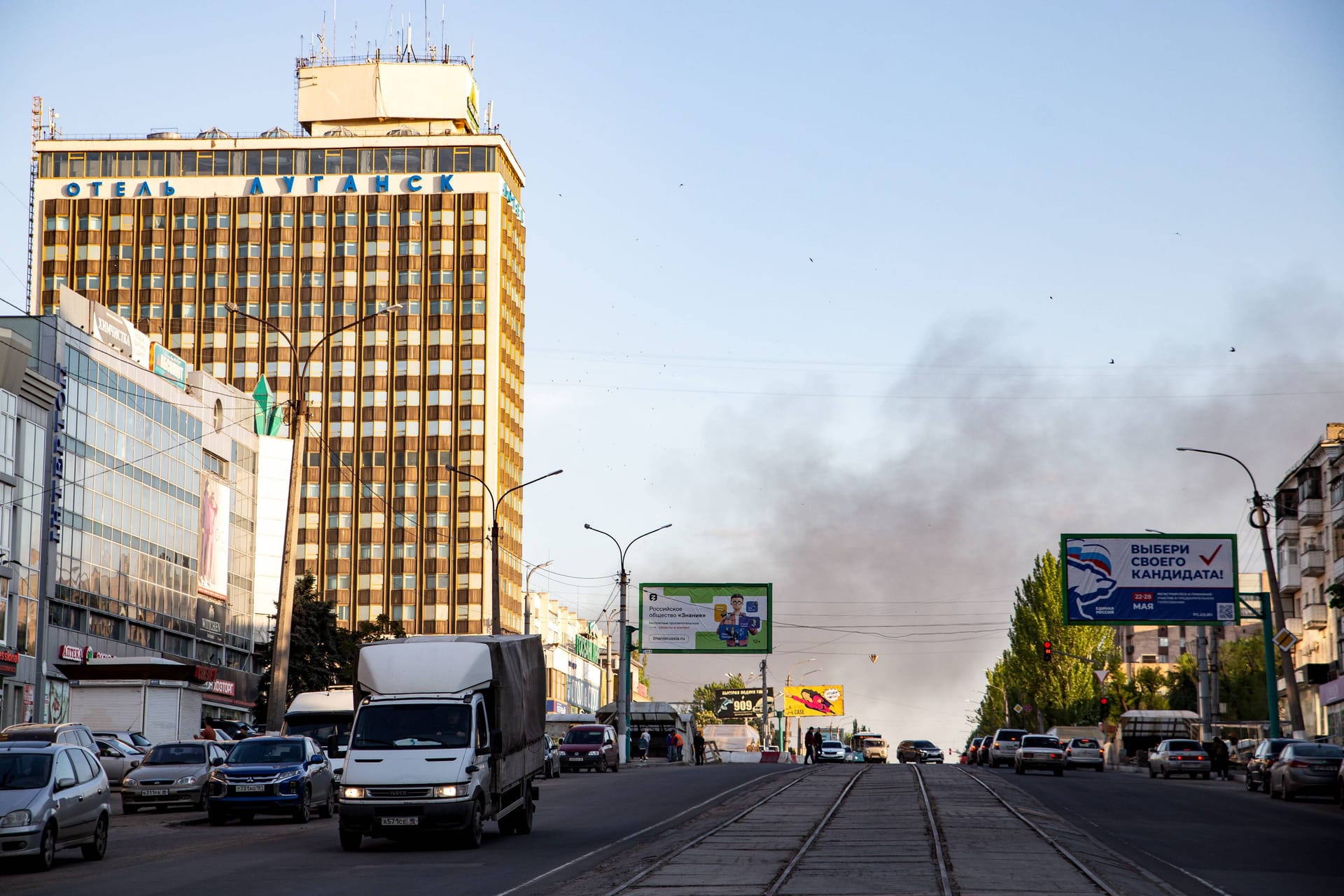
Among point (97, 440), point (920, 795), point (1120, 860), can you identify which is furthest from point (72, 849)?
point (97, 440)

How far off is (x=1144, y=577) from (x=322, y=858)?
43041 mm

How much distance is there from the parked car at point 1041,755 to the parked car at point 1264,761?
897 cm

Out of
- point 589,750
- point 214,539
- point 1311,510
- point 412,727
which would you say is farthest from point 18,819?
point 1311,510

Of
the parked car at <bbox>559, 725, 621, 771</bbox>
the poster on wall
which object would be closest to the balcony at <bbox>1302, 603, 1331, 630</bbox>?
the parked car at <bbox>559, 725, 621, 771</bbox>

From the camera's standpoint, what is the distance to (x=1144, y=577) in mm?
57969

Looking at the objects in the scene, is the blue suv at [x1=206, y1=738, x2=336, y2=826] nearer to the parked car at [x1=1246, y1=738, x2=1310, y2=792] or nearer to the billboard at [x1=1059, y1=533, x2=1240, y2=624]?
the parked car at [x1=1246, y1=738, x2=1310, y2=792]

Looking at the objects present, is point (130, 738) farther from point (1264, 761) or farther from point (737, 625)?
point (737, 625)

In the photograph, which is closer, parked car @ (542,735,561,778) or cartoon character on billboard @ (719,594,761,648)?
parked car @ (542,735,561,778)

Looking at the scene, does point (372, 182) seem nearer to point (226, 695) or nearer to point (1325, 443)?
point (226, 695)

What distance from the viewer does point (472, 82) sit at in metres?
141

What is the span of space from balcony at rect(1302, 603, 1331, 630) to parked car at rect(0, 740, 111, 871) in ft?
278

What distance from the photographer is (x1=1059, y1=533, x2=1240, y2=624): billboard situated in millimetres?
57719

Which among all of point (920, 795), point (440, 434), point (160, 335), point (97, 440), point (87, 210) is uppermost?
point (87, 210)

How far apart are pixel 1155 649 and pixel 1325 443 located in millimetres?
98719
